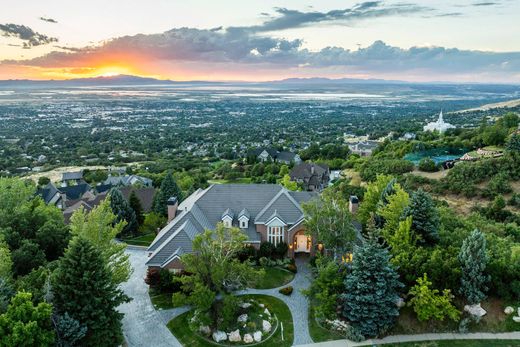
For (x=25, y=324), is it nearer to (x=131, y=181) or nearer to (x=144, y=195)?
(x=144, y=195)

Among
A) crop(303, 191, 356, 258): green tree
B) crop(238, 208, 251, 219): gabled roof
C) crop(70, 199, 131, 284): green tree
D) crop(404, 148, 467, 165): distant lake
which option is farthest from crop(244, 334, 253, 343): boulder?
crop(404, 148, 467, 165): distant lake

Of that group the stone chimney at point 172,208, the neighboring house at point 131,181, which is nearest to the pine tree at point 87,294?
the stone chimney at point 172,208

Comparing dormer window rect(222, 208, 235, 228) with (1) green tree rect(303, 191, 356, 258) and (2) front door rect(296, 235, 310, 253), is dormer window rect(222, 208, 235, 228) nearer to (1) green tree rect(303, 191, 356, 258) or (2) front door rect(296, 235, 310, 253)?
(2) front door rect(296, 235, 310, 253)

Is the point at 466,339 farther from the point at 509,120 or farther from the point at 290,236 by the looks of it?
the point at 509,120

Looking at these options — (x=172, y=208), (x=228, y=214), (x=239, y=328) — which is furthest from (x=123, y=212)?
(x=239, y=328)

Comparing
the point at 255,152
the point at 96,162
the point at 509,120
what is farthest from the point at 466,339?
the point at 96,162

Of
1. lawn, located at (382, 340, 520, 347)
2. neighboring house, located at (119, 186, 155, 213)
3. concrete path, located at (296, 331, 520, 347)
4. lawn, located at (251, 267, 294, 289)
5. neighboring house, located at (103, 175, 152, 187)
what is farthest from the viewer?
neighboring house, located at (103, 175, 152, 187)

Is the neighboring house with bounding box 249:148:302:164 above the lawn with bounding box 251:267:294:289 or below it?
below

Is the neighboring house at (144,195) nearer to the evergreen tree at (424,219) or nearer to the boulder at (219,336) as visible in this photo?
the boulder at (219,336)
